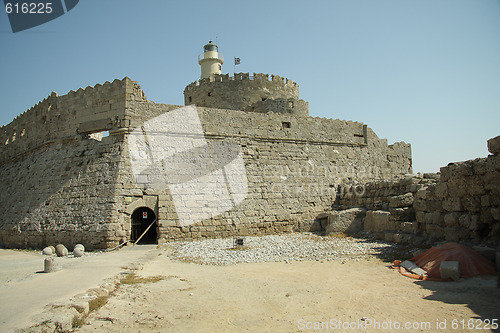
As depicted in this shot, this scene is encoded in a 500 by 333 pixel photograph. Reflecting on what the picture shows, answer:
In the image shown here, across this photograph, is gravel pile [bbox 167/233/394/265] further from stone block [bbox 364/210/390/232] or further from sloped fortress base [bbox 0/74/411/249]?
sloped fortress base [bbox 0/74/411/249]

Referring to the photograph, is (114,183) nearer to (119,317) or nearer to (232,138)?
(232,138)

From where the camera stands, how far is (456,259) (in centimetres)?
684

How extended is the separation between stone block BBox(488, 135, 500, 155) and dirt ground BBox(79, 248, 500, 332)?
2.87 m

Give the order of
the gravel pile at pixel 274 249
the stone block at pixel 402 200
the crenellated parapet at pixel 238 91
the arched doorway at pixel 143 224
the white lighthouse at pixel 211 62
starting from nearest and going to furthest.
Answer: the gravel pile at pixel 274 249
the stone block at pixel 402 200
the arched doorway at pixel 143 224
the crenellated parapet at pixel 238 91
the white lighthouse at pixel 211 62

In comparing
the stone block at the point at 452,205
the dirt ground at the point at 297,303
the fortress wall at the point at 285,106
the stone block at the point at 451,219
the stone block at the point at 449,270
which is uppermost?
the fortress wall at the point at 285,106

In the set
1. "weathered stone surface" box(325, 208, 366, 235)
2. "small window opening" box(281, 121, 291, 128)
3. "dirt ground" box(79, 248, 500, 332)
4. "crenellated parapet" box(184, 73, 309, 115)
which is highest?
"crenellated parapet" box(184, 73, 309, 115)

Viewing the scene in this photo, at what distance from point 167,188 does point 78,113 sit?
15.4 ft

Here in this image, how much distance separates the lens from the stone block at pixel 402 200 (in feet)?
36.4

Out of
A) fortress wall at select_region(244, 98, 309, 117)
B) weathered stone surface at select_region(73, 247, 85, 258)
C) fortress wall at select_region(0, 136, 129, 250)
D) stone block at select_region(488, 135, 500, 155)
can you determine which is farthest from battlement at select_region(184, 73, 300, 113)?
stone block at select_region(488, 135, 500, 155)

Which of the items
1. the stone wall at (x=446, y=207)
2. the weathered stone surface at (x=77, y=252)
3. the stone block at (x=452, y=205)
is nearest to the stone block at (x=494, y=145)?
the stone wall at (x=446, y=207)

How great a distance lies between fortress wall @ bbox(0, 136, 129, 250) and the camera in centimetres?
1140

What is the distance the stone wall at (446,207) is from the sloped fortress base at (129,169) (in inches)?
119

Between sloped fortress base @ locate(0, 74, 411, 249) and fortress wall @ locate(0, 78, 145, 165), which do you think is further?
fortress wall @ locate(0, 78, 145, 165)

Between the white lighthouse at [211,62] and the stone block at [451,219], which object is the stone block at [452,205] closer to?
the stone block at [451,219]
